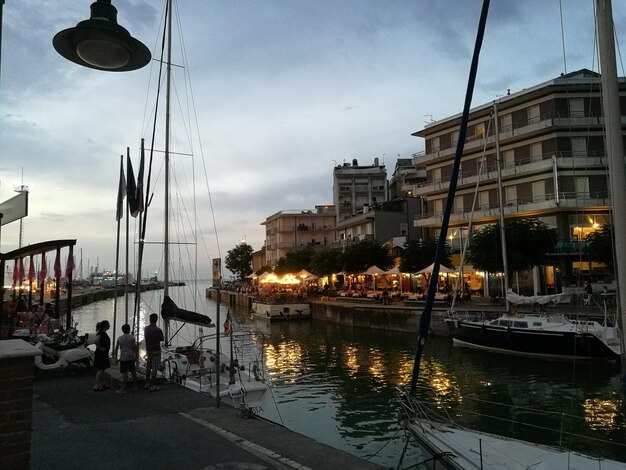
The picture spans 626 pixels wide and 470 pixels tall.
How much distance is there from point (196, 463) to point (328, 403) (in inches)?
431

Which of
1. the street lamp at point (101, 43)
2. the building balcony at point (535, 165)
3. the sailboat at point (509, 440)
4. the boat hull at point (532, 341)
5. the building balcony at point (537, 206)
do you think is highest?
the building balcony at point (535, 165)

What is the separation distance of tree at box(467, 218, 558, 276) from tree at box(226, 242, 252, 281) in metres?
95.2

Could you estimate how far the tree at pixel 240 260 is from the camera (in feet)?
417

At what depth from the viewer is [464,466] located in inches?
284

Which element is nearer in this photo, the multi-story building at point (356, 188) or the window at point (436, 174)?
the window at point (436, 174)

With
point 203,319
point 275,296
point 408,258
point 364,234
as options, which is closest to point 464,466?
point 203,319

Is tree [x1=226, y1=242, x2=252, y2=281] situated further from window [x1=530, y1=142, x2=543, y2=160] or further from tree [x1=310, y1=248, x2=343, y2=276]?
window [x1=530, y1=142, x2=543, y2=160]

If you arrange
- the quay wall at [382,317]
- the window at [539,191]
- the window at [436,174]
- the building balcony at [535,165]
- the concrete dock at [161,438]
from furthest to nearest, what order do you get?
the window at [436,174], the window at [539,191], the building balcony at [535,165], the quay wall at [382,317], the concrete dock at [161,438]

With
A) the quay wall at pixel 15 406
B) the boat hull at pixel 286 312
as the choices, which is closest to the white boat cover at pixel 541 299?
the boat hull at pixel 286 312

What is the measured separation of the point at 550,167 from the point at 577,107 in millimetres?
5860

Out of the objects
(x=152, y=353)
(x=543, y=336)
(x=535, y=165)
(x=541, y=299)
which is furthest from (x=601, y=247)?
(x=152, y=353)

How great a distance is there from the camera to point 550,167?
41594 millimetres

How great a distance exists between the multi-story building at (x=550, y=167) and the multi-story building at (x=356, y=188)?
150ft

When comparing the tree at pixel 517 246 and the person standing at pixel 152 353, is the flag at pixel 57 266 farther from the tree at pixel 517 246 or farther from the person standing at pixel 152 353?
the tree at pixel 517 246
